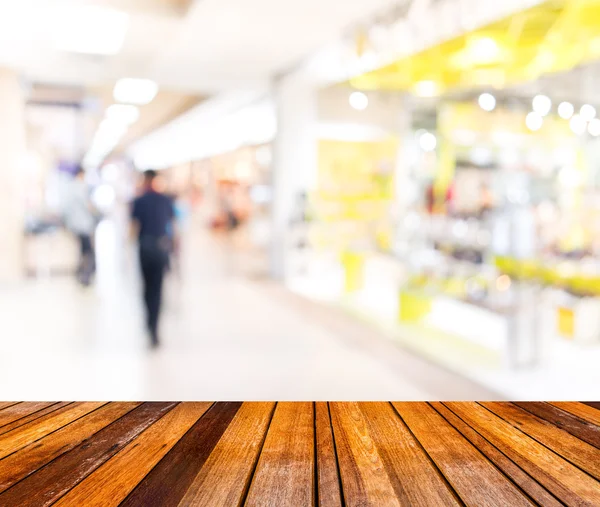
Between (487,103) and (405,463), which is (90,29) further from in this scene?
(405,463)

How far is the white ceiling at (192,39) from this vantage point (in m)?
5.18

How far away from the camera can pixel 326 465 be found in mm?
2045

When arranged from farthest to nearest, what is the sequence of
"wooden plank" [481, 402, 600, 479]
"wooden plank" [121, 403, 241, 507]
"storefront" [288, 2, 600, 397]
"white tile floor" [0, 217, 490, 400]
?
"storefront" [288, 2, 600, 397] → "white tile floor" [0, 217, 490, 400] → "wooden plank" [481, 402, 600, 479] → "wooden plank" [121, 403, 241, 507]

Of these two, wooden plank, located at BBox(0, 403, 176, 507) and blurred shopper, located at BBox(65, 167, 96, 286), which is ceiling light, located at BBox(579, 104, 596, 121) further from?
wooden plank, located at BBox(0, 403, 176, 507)

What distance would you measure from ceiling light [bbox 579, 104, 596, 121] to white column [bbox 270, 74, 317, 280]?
3447mm

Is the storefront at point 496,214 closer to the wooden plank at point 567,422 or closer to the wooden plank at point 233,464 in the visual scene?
the wooden plank at point 567,422

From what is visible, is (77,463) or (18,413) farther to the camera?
(18,413)

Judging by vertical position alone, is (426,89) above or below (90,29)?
below

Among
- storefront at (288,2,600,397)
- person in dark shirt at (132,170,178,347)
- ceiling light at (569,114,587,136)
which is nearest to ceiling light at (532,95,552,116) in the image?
storefront at (288,2,600,397)

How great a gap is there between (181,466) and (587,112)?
22.9 ft

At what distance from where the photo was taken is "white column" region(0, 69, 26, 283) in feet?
24.8

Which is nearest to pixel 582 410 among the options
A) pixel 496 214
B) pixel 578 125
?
pixel 496 214

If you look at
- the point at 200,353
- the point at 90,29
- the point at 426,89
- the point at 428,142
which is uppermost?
the point at 90,29

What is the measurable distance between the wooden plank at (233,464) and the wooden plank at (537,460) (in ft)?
2.86
